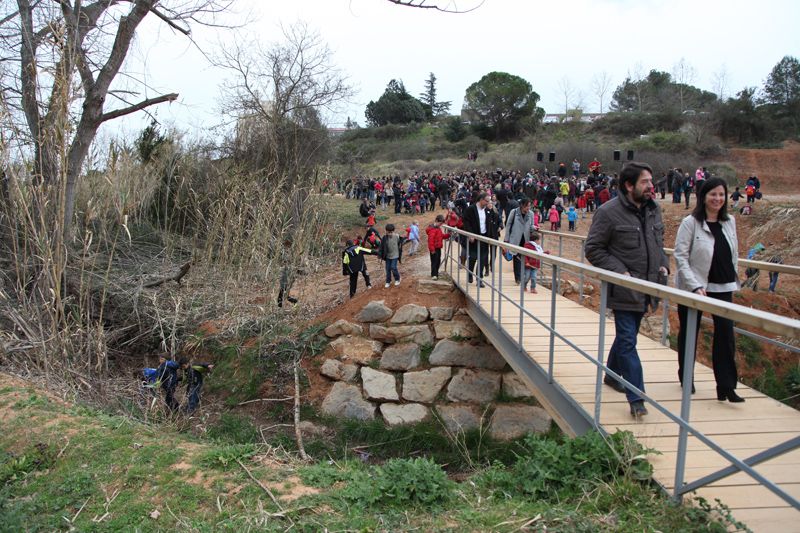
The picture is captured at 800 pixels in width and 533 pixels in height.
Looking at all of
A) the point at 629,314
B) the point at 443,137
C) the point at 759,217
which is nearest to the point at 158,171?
the point at 629,314

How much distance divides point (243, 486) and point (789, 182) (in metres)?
44.2

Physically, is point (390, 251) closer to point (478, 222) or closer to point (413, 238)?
point (478, 222)

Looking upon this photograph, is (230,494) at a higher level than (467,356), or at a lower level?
higher

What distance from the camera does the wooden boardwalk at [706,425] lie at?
294cm

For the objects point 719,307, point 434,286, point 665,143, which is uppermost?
point 665,143

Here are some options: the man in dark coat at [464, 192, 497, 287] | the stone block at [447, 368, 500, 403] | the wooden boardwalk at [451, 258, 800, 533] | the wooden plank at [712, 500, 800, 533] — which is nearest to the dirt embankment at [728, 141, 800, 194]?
the man in dark coat at [464, 192, 497, 287]

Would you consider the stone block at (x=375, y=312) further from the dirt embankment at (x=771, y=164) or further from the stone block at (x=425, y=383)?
the dirt embankment at (x=771, y=164)

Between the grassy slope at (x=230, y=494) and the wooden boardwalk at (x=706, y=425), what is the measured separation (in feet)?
0.99

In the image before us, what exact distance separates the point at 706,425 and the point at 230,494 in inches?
124

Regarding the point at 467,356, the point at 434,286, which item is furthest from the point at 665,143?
the point at 467,356

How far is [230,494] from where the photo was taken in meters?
3.90

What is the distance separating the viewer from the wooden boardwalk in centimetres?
294

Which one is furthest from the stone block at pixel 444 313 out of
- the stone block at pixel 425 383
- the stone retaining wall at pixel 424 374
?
the stone block at pixel 425 383

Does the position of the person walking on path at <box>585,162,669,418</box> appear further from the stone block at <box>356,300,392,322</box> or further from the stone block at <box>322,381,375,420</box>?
the stone block at <box>356,300,392,322</box>
